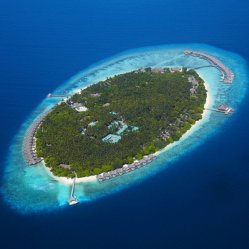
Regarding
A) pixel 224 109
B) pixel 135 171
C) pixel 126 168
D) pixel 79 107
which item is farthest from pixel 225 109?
pixel 79 107

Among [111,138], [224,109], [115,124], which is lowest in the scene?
[111,138]

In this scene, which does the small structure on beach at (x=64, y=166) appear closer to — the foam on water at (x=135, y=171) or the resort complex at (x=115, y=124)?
the resort complex at (x=115, y=124)

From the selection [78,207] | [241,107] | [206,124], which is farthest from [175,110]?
[78,207]

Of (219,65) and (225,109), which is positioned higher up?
(219,65)

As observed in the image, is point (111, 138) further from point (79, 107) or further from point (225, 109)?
point (225, 109)

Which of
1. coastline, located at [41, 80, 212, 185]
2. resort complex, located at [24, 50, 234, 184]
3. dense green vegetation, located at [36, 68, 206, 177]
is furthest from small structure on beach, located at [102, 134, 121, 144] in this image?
coastline, located at [41, 80, 212, 185]

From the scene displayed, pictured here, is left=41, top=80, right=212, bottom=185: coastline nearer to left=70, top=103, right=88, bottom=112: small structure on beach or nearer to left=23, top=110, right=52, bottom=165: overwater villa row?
left=23, top=110, right=52, bottom=165: overwater villa row

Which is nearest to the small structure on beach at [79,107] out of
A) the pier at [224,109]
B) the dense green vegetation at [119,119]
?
the dense green vegetation at [119,119]
